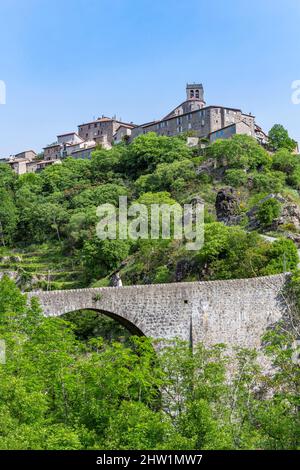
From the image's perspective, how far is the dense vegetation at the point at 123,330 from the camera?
77.0ft

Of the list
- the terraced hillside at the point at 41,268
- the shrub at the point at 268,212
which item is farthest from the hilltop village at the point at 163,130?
the shrub at the point at 268,212

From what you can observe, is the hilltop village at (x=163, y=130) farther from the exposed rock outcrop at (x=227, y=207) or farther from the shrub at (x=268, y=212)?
the shrub at (x=268, y=212)

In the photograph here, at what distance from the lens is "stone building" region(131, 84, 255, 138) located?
353ft

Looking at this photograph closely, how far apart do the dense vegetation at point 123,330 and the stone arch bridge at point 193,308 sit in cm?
108

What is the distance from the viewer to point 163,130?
116 m

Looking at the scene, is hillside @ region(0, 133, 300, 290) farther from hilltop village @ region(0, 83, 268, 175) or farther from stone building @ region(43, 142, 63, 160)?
stone building @ region(43, 142, 63, 160)

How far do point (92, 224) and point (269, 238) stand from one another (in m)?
29.8

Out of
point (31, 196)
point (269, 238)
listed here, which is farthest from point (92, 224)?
point (269, 238)

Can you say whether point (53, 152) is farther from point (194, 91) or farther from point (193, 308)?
point (193, 308)

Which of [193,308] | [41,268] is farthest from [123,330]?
[41,268]

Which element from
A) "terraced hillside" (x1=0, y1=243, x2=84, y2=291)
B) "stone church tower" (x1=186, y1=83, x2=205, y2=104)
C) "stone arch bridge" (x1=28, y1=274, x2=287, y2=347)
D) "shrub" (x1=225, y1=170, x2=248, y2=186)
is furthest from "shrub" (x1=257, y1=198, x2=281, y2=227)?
"stone church tower" (x1=186, y1=83, x2=205, y2=104)

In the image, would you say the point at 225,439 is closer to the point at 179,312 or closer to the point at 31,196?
the point at 179,312

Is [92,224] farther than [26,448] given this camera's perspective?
Yes
